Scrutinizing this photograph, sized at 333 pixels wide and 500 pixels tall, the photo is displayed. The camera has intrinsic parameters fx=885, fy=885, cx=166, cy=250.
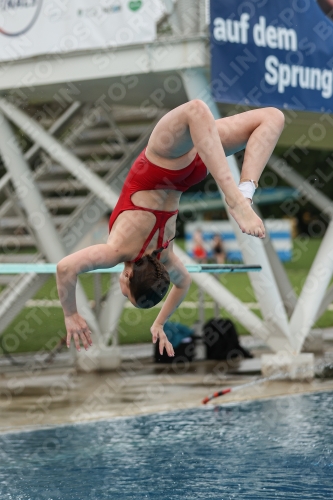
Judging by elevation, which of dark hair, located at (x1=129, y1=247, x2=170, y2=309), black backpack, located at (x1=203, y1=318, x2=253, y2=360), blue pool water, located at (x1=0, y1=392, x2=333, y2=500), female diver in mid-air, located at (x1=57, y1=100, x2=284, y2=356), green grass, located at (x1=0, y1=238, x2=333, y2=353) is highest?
female diver in mid-air, located at (x1=57, y1=100, x2=284, y2=356)

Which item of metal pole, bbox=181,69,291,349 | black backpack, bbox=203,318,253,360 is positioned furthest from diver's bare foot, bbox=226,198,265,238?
black backpack, bbox=203,318,253,360

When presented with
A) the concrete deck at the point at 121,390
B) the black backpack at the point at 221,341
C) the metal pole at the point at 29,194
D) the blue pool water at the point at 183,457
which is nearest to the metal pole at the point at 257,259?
the concrete deck at the point at 121,390

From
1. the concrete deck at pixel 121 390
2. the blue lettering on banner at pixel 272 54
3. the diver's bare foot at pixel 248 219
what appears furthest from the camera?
the blue lettering on banner at pixel 272 54

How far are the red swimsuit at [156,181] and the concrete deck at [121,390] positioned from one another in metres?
3.71

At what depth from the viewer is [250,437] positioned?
741 cm

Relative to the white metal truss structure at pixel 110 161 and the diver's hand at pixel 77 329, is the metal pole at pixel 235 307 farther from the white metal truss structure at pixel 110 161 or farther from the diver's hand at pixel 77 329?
the diver's hand at pixel 77 329

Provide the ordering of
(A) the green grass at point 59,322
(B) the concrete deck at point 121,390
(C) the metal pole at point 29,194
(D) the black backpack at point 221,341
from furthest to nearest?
(A) the green grass at point 59,322, (D) the black backpack at point 221,341, (C) the metal pole at point 29,194, (B) the concrete deck at point 121,390

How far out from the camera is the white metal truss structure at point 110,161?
31.5 ft

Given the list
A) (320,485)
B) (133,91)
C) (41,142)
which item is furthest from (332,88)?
(320,485)

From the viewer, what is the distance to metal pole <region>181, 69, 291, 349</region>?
959 cm

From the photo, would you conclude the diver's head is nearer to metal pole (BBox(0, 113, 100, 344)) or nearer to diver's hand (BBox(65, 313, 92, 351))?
diver's hand (BBox(65, 313, 92, 351))

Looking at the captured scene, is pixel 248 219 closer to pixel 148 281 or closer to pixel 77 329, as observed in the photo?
pixel 148 281

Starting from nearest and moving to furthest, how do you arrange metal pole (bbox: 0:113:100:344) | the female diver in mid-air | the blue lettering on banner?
the female diver in mid-air
the blue lettering on banner
metal pole (bbox: 0:113:100:344)

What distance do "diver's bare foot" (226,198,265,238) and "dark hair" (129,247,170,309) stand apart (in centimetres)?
69
